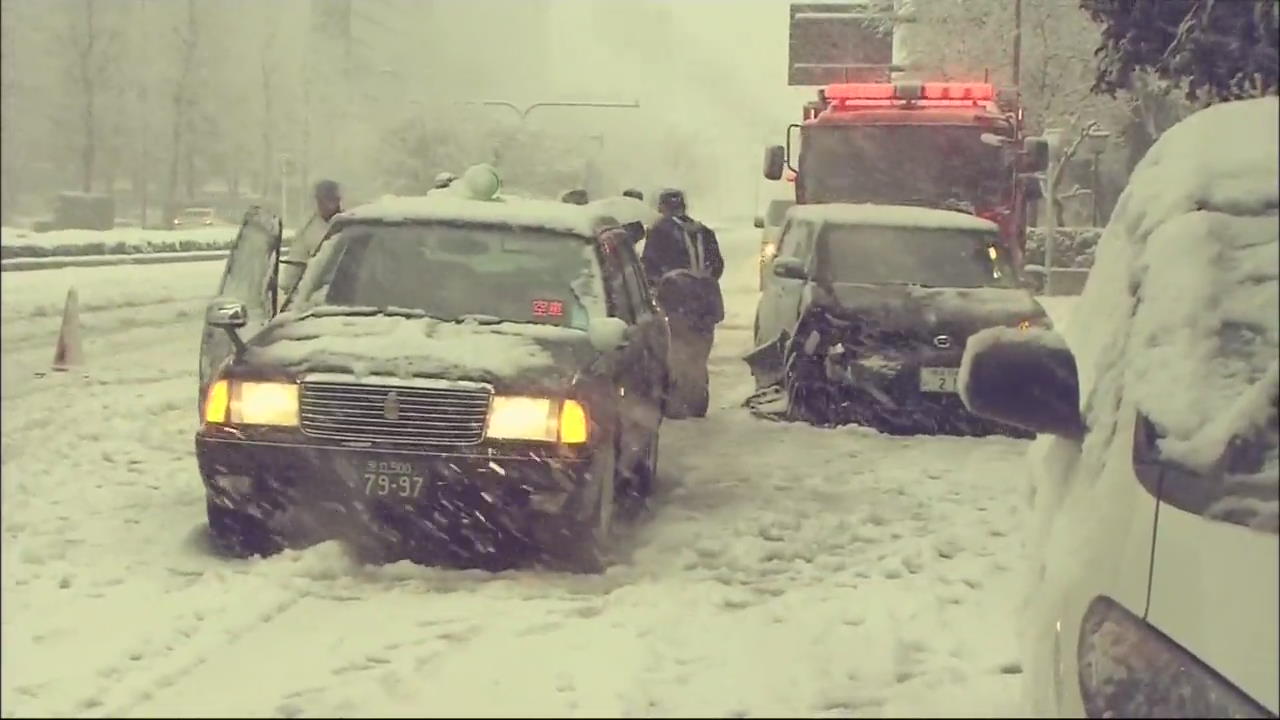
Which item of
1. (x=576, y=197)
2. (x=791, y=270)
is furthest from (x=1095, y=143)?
(x=576, y=197)

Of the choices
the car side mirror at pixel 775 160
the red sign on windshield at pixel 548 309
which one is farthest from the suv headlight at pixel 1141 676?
the car side mirror at pixel 775 160

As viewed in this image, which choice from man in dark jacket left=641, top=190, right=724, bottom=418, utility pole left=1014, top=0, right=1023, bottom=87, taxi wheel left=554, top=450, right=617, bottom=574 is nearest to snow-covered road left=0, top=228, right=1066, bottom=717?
taxi wheel left=554, top=450, right=617, bottom=574

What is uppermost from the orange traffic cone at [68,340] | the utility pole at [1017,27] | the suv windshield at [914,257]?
the utility pole at [1017,27]

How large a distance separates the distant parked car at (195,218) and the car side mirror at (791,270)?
4.20m

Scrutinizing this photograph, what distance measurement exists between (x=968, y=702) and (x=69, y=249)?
2.10 m

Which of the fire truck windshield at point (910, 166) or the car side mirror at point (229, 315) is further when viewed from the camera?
the fire truck windshield at point (910, 166)

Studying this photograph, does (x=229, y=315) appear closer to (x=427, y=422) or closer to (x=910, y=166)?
(x=427, y=422)

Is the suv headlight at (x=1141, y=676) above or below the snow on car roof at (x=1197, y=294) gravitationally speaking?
below

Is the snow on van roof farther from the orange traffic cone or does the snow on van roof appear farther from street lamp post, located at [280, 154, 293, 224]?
the orange traffic cone

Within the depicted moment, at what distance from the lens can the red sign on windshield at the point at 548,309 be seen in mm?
6488

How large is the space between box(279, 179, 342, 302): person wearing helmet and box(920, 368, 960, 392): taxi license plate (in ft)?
12.4

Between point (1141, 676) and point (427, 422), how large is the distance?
11.8 feet

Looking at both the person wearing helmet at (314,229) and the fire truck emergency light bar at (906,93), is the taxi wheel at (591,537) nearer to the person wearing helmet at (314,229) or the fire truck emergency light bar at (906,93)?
the person wearing helmet at (314,229)

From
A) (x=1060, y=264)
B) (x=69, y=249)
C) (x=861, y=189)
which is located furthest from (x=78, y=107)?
(x=861, y=189)
